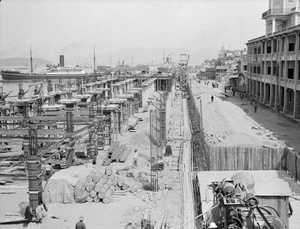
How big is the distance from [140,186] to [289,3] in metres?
45.9

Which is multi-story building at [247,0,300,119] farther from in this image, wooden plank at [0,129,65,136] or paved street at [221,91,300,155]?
wooden plank at [0,129,65,136]

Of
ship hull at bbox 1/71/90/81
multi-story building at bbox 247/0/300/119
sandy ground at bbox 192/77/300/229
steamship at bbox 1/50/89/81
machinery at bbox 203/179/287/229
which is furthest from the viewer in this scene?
steamship at bbox 1/50/89/81

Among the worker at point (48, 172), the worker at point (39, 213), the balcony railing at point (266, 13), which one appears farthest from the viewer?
the balcony railing at point (266, 13)

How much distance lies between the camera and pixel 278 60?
44406 mm

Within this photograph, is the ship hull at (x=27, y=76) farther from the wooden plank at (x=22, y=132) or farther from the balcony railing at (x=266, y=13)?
the wooden plank at (x=22, y=132)

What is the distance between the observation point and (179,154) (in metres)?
24.4

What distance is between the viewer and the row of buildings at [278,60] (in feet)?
128

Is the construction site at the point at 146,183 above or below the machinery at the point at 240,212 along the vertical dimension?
below

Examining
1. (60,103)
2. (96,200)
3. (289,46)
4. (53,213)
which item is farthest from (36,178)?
(289,46)

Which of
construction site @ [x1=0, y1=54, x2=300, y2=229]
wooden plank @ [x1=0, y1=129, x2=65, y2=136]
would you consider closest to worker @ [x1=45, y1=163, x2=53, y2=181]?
construction site @ [x1=0, y1=54, x2=300, y2=229]

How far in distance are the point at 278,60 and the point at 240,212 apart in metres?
37.8

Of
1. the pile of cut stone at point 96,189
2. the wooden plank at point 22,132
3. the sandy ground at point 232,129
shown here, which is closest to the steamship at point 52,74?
the sandy ground at point 232,129

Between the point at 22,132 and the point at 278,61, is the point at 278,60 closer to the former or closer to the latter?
the point at 278,61

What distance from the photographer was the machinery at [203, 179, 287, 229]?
9508 millimetres
